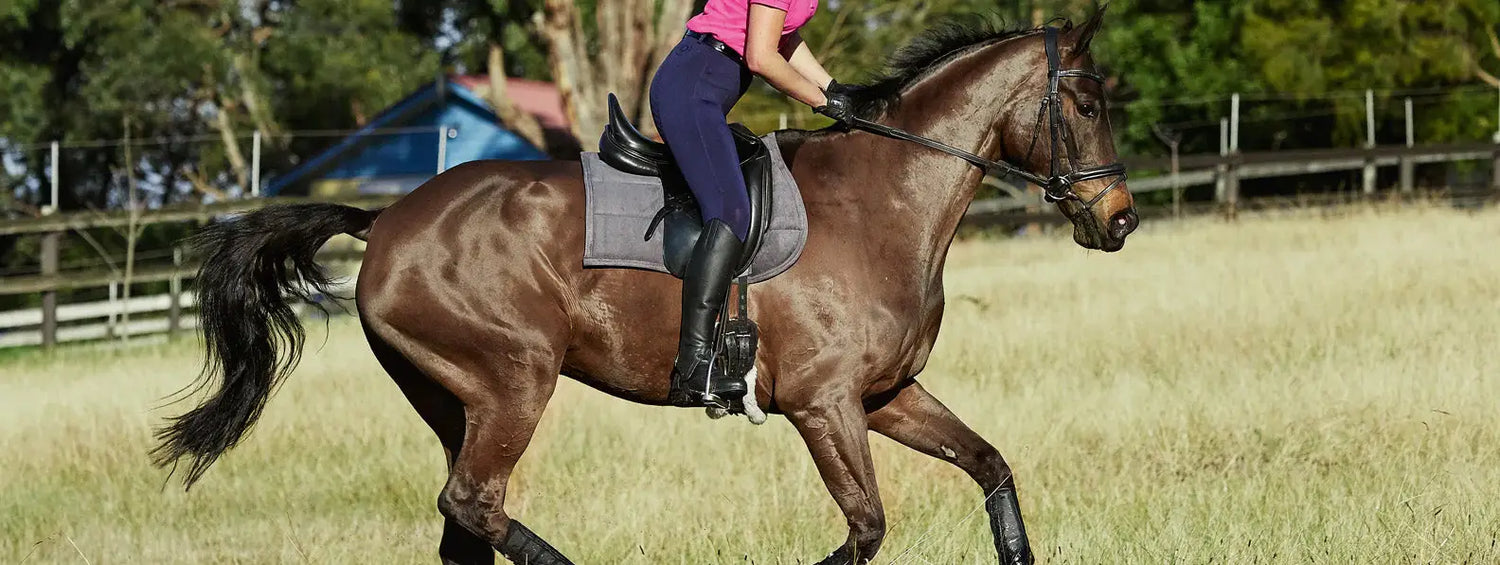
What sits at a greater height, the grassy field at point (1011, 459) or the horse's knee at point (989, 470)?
the horse's knee at point (989, 470)

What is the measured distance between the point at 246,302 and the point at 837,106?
2.19 meters

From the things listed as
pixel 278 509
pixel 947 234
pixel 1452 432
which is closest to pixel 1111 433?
pixel 1452 432

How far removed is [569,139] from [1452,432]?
12.2m

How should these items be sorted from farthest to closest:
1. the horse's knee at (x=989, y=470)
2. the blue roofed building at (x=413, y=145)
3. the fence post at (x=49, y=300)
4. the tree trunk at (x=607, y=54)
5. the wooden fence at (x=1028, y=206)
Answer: the blue roofed building at (x=413, y=145) < the wooden fence at (x=1028, y=206) < the fence post at (x=49, y=300) < the tree trunk at (x=607, y=54) < the horse's knee at (x=989, y=470)

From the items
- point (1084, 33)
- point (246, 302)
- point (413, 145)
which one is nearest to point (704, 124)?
point (1084, 33)

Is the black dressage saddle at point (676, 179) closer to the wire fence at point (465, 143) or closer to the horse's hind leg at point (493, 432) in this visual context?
the horse's hind leg at point (493, 432)

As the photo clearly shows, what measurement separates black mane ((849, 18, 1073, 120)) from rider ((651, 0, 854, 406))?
0.79 ft

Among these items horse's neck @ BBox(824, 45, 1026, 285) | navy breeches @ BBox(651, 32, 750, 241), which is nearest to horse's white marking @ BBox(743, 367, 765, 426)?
navy breeches @ BBox(651, 32, 750, 241)

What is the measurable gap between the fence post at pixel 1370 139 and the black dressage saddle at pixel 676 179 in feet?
60.3

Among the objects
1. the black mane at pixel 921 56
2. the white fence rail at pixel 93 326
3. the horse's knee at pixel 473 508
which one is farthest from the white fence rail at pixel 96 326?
the black mane at pixel 921 56

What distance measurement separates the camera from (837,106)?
536cm

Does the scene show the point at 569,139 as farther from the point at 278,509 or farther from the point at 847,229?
the point at 847,229

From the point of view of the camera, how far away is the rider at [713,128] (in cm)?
505

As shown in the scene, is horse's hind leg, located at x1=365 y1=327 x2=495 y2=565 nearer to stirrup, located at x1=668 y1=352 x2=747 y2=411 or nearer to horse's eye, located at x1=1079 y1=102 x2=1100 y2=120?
stirrup, located at x1=668 y1=352 x2=747 y2=411
